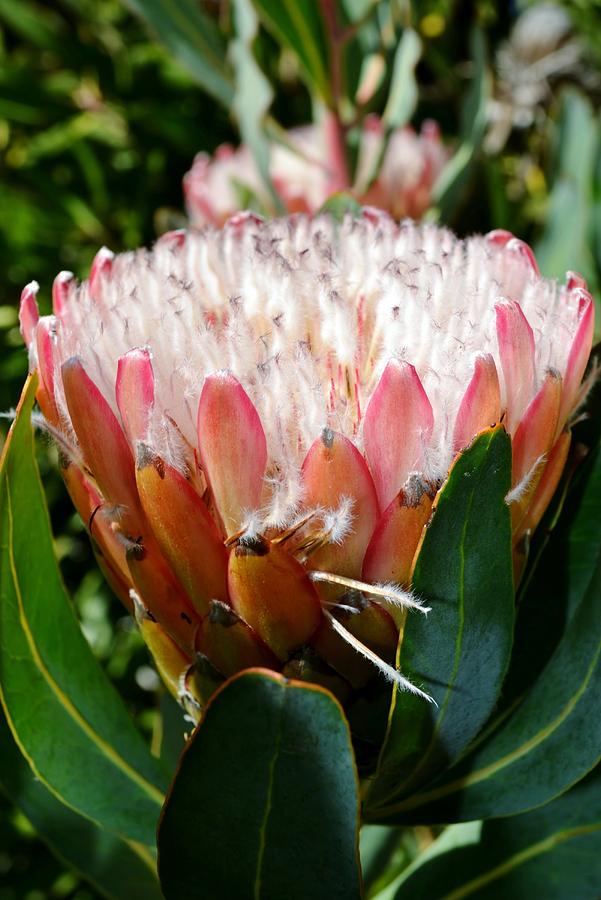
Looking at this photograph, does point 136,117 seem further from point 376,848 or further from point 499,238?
point 376,848

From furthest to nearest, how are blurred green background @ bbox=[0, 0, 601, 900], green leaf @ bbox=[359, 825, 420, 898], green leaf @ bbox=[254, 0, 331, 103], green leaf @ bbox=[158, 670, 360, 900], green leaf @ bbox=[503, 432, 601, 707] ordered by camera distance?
1. blurred green background @ bbox=[0, 0, 601, 900]
2. green leaf @ bbox=[254, 0, 331, 103]
3. green leaf @ bbox=[359, 825, 420, 898]
4. green leaf @ bbox=[503, 432, 601, 707]
5. green leaf @ bbox=[158, 670, 360, 900]

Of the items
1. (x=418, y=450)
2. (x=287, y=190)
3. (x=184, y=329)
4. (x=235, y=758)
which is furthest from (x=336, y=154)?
(x=235, y=758)

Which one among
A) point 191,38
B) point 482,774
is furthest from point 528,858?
point 191,38

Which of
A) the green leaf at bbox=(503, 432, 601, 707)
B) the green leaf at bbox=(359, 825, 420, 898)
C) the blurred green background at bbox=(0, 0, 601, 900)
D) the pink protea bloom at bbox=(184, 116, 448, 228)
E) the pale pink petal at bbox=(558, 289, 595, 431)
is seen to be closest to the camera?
the pale pink petal at bbox=(558, 289, 595, 431)

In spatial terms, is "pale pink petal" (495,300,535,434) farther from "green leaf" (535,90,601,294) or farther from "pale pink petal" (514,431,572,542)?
"green leaf" (535,90,601,294)

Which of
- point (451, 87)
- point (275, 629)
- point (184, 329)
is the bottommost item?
point (275, 629)

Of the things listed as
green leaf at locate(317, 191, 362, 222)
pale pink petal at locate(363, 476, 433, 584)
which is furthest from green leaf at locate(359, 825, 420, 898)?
green leaf at locate(317, 191, 362, 222)

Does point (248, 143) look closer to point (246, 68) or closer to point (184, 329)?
point (246, 68)
